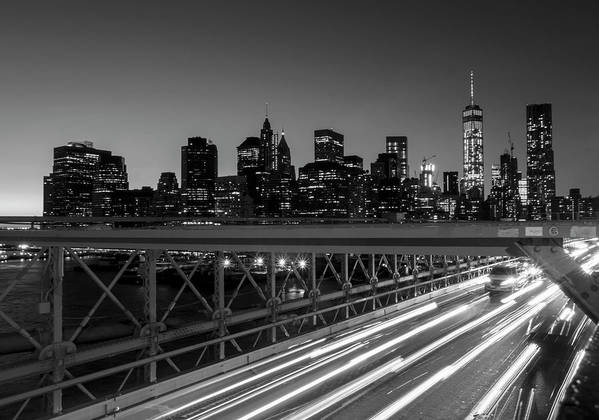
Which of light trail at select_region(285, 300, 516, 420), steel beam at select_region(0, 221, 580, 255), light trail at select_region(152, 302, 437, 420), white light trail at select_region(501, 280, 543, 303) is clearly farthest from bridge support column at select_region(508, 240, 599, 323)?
white light trail at select_region(501, 280, 543, 303)

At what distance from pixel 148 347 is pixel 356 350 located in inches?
254

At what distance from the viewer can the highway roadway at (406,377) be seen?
422 inches

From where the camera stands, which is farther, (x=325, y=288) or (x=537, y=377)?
(x=325, y=288)

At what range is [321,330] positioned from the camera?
58.5 feet

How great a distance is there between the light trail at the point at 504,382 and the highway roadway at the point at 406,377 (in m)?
0.02

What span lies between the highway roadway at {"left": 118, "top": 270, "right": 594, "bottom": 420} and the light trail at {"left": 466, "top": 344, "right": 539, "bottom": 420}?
0.08ft

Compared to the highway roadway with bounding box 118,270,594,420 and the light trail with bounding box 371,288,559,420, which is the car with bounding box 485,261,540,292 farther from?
the highway roadway with bounding box 118,270,594,420

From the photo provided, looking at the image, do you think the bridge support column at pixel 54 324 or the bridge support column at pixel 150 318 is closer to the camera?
the bridge support column at pixel 54 324

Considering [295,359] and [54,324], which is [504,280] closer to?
[295,359]

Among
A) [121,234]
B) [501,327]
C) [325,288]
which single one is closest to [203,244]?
[121,234]

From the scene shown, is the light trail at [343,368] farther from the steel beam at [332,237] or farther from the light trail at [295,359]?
the steel beam at [332,237]

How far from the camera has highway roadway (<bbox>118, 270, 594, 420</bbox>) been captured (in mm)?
10719

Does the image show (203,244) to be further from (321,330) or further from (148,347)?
(321,330)

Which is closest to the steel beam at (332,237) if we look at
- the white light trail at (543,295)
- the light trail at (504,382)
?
the light trail at (504,382)
